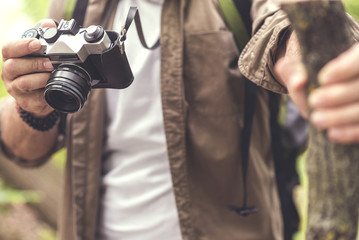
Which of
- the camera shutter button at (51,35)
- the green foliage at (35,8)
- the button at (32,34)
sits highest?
the camera shutter button at (51,35)

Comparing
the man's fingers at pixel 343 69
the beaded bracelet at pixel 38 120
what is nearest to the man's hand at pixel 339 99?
the man's fingers at pixel 343 69

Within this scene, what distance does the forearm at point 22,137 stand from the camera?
3.43 feet

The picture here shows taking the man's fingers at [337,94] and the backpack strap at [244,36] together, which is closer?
the man's fingers at [337,94]

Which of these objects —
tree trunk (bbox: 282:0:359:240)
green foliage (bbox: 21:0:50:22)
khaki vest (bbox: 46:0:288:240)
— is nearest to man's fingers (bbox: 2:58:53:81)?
khaki vest (bbox: 46:0:288:240)

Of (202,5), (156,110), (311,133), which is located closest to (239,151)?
(156,110)

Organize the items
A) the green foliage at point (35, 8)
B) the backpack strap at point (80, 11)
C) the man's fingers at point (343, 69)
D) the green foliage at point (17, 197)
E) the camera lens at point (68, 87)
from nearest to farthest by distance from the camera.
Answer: the man's fingers at point (343, 69), the camera lens at point (68, 87), the backpack strap at point (80, 11), the green foliage at point (17, 197), the green foliage at point (35, 8)

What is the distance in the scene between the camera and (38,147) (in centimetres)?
110

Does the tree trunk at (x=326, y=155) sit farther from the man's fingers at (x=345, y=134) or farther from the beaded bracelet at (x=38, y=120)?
the beaded bracelet at (x=38, y=120)

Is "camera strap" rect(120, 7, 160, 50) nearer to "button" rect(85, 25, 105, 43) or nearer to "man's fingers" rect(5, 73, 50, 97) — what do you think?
"button" rect(85, 25, 105, 43)

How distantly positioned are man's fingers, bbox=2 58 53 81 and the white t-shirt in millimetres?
245

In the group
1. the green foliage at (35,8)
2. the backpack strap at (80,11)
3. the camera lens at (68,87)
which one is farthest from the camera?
the green foliage at (35,8)

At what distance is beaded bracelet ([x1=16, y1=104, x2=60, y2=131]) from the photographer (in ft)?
3.11

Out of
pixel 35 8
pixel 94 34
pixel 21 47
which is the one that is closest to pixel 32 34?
pixel 21 47

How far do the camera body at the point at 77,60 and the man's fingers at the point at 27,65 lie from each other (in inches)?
0.7
